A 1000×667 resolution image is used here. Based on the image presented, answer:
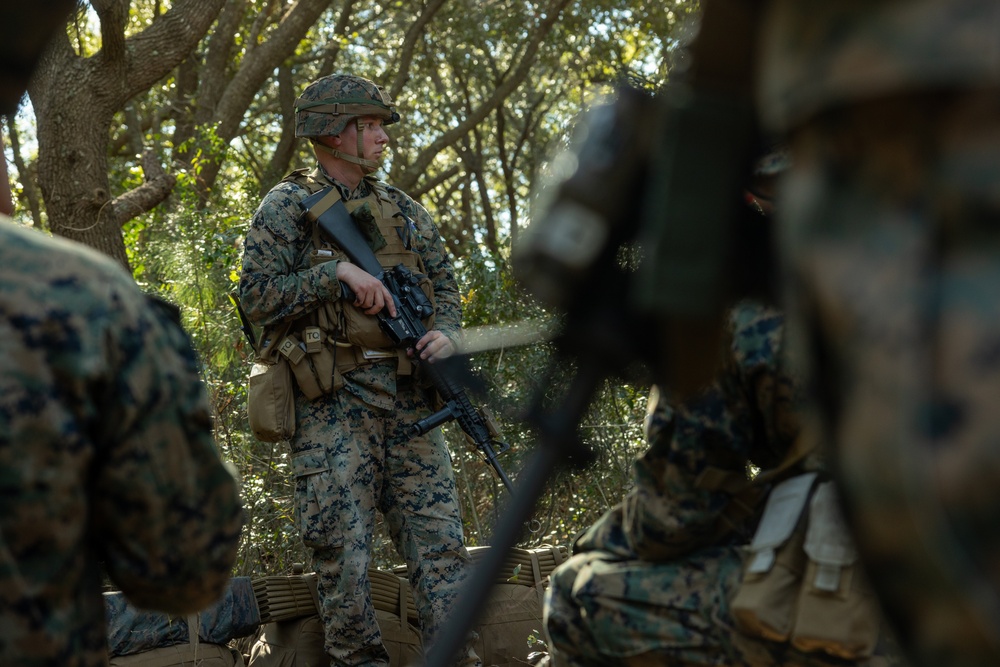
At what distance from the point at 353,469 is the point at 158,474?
3.07m

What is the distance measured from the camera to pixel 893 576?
3.75ft

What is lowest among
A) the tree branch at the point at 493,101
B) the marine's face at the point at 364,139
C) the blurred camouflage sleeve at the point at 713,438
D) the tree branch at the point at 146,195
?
the blurred camouflage sleeve at the point at 713,438

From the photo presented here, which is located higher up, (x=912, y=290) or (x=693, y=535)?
(x=912, y=290)

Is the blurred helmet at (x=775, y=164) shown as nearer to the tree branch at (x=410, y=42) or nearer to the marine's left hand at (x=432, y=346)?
the marine's left hand at (x=432, y=346)

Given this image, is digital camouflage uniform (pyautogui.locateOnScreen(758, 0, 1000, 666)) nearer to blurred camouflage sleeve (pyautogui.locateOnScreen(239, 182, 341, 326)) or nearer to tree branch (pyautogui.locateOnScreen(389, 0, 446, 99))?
blurred camouflage sleeve (pyautogui.locateOnScreen(239, 182, 341, 326))

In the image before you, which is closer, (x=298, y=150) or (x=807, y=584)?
(x=807, y=584)

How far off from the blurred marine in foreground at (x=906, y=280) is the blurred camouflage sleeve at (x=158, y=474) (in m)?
0.96

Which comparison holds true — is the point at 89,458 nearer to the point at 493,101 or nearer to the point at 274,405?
the point at 274,405

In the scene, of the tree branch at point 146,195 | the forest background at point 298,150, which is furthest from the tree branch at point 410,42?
the tree branch at point 146,195

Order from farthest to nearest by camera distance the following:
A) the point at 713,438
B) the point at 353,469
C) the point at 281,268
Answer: the point at 281,268, the point at 353,469, the point at 713,438

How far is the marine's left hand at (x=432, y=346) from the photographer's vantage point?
4883 millimetres

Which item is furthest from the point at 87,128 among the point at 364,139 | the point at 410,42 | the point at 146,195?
the point at 410,42

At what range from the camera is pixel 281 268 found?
4977mm

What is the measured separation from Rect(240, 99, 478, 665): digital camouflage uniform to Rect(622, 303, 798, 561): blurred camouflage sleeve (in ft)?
7.49
